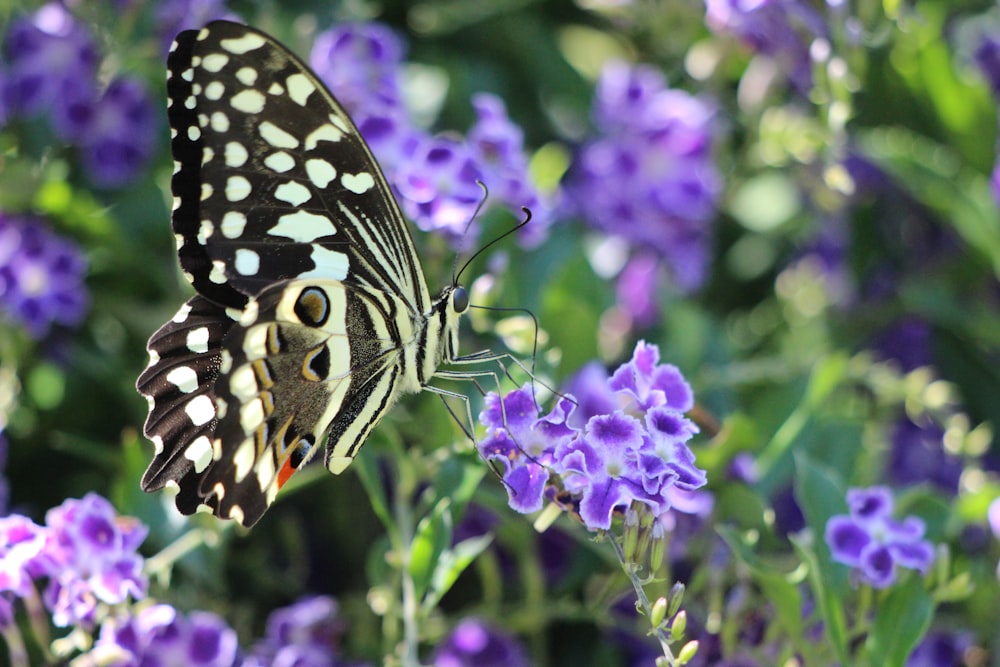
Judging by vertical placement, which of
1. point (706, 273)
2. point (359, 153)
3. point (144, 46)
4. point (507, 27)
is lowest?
point (706, 273)

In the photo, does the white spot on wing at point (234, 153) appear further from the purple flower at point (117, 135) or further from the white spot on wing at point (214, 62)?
the purple flower at point (117, 135)

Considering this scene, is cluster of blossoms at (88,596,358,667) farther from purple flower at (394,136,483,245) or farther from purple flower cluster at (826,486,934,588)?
purple flower cluster at (826,486,934,588)

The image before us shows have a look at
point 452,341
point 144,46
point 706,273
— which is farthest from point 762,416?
point 144,46

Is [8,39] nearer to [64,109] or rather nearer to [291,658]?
[64,109]

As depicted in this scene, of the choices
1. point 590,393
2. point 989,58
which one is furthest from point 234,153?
point 989,58

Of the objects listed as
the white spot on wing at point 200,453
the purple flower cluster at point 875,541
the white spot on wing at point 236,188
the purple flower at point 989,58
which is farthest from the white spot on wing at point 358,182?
the purple flower at point 989,58

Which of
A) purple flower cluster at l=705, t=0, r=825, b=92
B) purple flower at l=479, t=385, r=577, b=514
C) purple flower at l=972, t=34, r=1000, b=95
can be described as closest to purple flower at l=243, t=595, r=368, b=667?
purple flower at l=479, t=385, r=577, b=514
